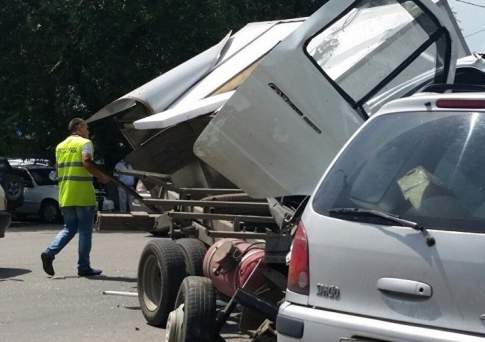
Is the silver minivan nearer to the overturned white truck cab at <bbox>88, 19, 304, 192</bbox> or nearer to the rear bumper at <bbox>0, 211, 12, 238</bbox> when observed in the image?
the overturned white truck cab at <bbox>88, 19, 304, 192</bbox>

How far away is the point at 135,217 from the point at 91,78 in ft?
49.0

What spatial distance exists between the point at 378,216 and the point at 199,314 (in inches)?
85.6

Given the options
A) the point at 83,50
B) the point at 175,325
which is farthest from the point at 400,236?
the point at 83,50

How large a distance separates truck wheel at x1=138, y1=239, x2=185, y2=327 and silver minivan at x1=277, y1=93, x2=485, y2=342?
279 centimetres

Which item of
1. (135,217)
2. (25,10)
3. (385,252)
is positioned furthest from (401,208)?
(25,10)

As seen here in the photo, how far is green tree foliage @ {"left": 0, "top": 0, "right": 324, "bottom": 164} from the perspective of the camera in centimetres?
2228

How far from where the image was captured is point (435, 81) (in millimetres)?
6031

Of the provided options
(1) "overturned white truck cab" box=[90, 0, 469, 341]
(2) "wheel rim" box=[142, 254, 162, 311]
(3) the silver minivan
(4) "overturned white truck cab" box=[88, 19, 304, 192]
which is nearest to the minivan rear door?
(1) "overturned white truck cab" box=[90, 0, 469, 341]

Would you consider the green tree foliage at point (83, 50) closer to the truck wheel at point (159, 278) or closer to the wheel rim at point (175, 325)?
the truck wheel at point (159, 278)

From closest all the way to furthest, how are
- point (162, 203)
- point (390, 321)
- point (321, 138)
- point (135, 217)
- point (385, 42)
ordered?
point (390, 321) < point (321, 138) < point (385, 42) < point (162, 203) < point (135, 217)

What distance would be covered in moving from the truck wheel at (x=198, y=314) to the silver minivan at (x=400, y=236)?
5.18ft

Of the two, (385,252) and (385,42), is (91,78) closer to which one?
(385,42)

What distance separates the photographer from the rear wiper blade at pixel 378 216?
3.82 m

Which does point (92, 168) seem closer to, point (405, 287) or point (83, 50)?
point (405, 287)
